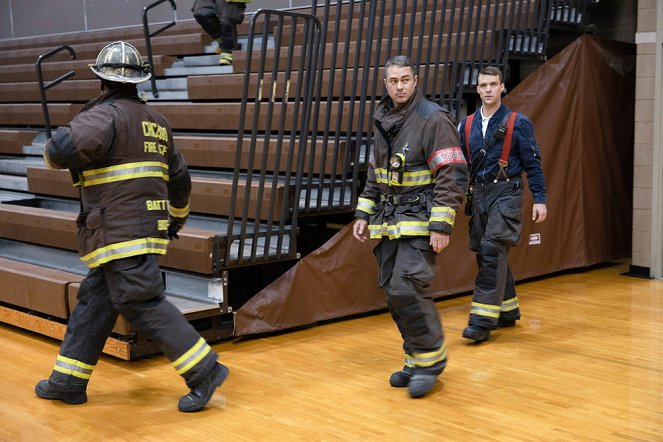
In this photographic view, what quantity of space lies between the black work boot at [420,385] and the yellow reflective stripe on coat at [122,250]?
127cm

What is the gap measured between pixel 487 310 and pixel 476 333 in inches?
5.6

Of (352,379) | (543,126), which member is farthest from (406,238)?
(543,126)

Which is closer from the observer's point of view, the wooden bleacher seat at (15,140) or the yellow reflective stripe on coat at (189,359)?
the yellow reflective stripe on coat at (189,359)

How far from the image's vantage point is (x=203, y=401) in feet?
12.6

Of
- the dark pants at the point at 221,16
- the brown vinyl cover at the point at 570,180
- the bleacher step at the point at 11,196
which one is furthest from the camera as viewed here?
the dark pants at the point at 221,16

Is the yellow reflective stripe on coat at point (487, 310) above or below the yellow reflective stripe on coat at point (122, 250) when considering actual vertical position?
below

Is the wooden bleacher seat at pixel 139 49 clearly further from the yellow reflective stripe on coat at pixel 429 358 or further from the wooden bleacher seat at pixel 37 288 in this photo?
the yellow reflective stripe on coat at pixel 429 358

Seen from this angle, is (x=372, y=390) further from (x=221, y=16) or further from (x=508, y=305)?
(x=221, y=16)

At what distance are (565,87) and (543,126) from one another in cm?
36

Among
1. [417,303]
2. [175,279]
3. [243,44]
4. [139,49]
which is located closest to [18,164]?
[139,49]

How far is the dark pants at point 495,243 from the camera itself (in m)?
4.93

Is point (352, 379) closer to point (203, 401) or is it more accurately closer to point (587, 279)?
point (203, 401)

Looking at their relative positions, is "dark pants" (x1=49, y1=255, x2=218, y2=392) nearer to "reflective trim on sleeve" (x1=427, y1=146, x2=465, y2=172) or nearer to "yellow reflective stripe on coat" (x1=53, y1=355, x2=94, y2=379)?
"yellow reflective stripe on coat" (x1=53, y1=355, x2=94, y2=379)

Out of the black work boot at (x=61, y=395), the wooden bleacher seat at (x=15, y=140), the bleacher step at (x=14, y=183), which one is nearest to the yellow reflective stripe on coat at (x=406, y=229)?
the black work boot at (x=61, y=395)
